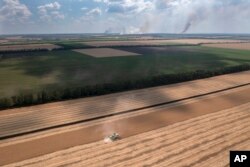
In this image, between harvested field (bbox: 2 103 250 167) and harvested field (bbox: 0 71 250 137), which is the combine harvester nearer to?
harvested field (bbox: 2 103 250 167)

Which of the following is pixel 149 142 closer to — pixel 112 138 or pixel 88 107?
pixel 112 138

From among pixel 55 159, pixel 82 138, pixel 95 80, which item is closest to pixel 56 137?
pixel 82 138

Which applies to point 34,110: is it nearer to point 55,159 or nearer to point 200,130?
point 55,159

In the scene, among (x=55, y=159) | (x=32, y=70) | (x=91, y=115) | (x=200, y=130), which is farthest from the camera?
(x=32, y=70)

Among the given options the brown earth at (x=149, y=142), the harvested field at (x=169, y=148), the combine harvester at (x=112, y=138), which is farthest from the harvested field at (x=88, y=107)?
the harvested field at (x=169, y=148)

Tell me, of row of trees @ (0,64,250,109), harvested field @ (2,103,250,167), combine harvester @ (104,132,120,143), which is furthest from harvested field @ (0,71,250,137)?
harvested field @ (2,103,250,167)

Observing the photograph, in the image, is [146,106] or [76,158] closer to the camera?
[76,158]

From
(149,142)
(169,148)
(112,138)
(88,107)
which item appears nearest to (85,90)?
(88,107)
